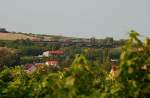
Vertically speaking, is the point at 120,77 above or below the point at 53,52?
above

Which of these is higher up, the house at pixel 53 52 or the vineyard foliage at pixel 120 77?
the vineyard foliage at pixel 120 77

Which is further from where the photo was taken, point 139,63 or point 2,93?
point 2,93

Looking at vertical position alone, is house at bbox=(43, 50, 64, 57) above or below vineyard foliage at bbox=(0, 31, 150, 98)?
below

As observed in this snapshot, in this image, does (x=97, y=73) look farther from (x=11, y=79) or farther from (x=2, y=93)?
(x=11, y=79)

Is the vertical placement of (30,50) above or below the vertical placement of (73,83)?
below

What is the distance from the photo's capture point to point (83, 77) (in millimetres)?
6594

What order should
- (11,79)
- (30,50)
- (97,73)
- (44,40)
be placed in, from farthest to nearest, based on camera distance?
(44,40) → (30,50) → (11,79) → (97,73)

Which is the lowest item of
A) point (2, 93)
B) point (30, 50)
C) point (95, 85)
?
A: point (30, 50)

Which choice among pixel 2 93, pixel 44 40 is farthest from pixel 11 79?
pixel 44 40

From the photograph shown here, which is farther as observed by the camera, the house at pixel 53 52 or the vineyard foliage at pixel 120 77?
the house at pixel 53 52

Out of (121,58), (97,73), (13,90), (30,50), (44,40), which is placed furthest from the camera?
(44,40)

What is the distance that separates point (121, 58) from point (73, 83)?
2.19 feet

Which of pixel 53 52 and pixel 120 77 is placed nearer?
pixel 120 77

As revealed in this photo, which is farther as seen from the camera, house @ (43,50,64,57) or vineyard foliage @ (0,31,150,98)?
house @ (43,50,64,57)
